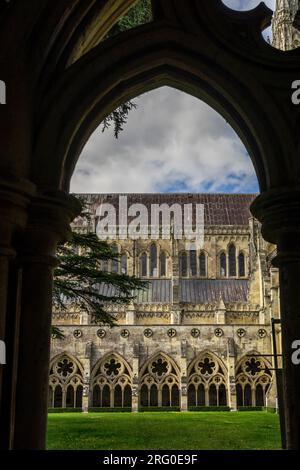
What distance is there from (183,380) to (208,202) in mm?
14516

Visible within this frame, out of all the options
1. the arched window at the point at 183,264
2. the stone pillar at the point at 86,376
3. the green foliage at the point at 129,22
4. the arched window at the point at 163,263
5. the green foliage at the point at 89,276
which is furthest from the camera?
the arched window at the point at 163,263

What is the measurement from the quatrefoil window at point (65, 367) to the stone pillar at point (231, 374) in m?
6.79

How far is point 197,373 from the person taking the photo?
2530 centimetres

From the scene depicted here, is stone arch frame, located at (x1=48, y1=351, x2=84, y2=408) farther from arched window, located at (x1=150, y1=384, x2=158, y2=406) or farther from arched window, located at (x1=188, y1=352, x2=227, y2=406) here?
arched window, located at (x1=188, y1=352, x2=227, y2=406)

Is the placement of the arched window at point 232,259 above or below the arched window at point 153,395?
above

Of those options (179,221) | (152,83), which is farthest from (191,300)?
(152,83)

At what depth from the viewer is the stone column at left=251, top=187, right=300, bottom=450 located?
2.96m

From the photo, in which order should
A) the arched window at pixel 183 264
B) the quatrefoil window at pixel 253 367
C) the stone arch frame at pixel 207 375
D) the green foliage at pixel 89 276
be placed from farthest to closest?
the arched window at pixel 183 264, the stone arch frame at pixel 207 375, the green foliage at pixel 89 276, the quatrefoil window at pixel 253 367

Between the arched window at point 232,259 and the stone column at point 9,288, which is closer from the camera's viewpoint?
the stone column at point 9,288

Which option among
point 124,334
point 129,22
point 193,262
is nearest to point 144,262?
point 193,262

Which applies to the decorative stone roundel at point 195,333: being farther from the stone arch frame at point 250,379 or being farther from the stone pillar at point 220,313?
the stone pillar at point 220,313

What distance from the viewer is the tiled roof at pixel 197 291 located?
31844 mm

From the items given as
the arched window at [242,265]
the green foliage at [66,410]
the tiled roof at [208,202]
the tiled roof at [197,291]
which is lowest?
the green foliage at [66,410]

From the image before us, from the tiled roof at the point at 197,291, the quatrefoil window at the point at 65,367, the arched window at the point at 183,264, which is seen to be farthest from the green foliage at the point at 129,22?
the arched window at the point at 183,264
